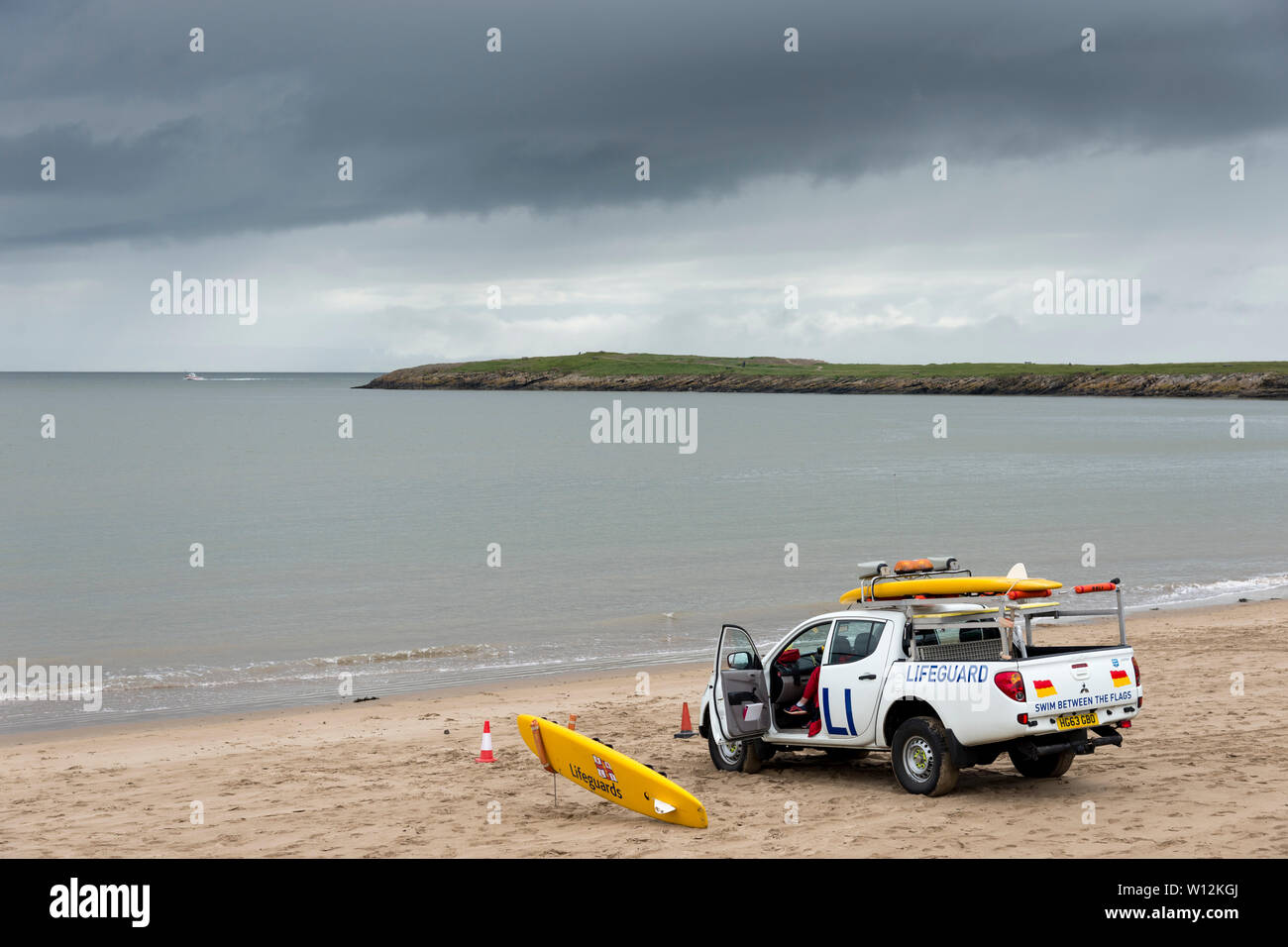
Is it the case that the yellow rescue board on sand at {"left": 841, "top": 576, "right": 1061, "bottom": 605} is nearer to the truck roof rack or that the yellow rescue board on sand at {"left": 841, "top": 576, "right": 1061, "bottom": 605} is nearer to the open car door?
the truck roof rack

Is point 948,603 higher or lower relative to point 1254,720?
higher

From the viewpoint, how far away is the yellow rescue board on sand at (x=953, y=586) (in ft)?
35.0

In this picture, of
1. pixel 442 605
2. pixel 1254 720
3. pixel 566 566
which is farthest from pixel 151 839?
pixel 566 566

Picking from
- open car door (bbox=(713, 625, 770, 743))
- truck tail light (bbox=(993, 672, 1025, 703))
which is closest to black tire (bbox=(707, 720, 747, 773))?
open car door (bbox=(713, 625, 770, 743))

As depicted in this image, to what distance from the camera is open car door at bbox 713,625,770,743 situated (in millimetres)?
12273

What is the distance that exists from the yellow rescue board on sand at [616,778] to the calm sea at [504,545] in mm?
8168

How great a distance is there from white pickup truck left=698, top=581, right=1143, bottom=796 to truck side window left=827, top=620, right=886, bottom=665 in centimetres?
1

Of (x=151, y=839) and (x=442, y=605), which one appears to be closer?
(x=151, y=839)

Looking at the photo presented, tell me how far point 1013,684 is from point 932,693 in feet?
2.65

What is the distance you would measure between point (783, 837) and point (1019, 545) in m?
29.1

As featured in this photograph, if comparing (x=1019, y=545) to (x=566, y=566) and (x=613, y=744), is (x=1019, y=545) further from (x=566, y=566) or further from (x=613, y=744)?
(x=613, y=744)
